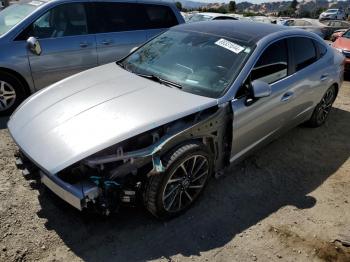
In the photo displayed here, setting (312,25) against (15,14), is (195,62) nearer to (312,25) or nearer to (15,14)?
(15,14)

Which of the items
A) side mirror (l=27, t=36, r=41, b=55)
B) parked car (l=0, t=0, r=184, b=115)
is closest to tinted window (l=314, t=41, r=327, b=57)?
parked car (l=0, t=0, r=184, b=115)

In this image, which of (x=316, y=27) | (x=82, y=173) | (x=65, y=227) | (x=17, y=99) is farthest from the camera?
(x=316, y=27)

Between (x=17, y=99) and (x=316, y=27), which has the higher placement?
(x=17, y=99)

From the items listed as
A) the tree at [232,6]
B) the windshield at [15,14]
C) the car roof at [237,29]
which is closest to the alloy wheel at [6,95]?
the windshield at [15,14]

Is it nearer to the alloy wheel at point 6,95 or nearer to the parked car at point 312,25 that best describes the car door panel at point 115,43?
the alloy wheel at point 6,95

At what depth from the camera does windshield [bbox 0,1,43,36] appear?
544 centimetres

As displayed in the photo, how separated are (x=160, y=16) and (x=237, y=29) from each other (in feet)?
9.81

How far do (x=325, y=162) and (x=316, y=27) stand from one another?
17.6m

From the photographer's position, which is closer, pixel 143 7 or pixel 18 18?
pixel 18 18

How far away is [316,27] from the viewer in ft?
65.8

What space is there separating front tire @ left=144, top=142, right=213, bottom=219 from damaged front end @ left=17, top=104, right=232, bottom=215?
73 mm

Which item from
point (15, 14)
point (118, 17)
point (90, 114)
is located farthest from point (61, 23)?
point (90, 114)

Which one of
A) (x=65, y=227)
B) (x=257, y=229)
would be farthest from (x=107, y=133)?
(x=257, y=229)

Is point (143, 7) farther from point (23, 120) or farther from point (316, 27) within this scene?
point (316, 27)
